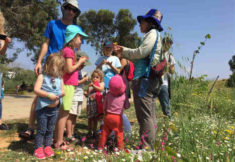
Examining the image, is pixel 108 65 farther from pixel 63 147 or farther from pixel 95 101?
pixel 63 147

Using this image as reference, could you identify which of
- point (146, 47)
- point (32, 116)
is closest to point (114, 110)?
point (146, 47)

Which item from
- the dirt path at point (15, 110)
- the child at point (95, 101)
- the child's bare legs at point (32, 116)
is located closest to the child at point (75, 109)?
the child at point (95, 101)

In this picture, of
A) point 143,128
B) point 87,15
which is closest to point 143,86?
point 143,128

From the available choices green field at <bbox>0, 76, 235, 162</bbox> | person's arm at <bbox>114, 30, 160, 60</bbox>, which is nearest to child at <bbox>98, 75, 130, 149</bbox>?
green field at <bbox>0, 76, 235, 162</bbox>

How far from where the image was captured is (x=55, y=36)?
284 cm

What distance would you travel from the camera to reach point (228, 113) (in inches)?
182

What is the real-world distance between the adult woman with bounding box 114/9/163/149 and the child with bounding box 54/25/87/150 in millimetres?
698

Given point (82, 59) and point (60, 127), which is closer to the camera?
point (60, 127)

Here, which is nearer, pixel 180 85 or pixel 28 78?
pixel 180 85

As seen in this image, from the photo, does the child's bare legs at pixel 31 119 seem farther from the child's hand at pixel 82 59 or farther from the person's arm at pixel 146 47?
the person's arm at pixel 146 47

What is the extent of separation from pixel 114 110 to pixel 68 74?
790 millimetres

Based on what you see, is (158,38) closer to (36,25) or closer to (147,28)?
(147,28)

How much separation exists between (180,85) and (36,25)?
468 inches

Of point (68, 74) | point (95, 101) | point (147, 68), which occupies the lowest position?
point (95, 101)
